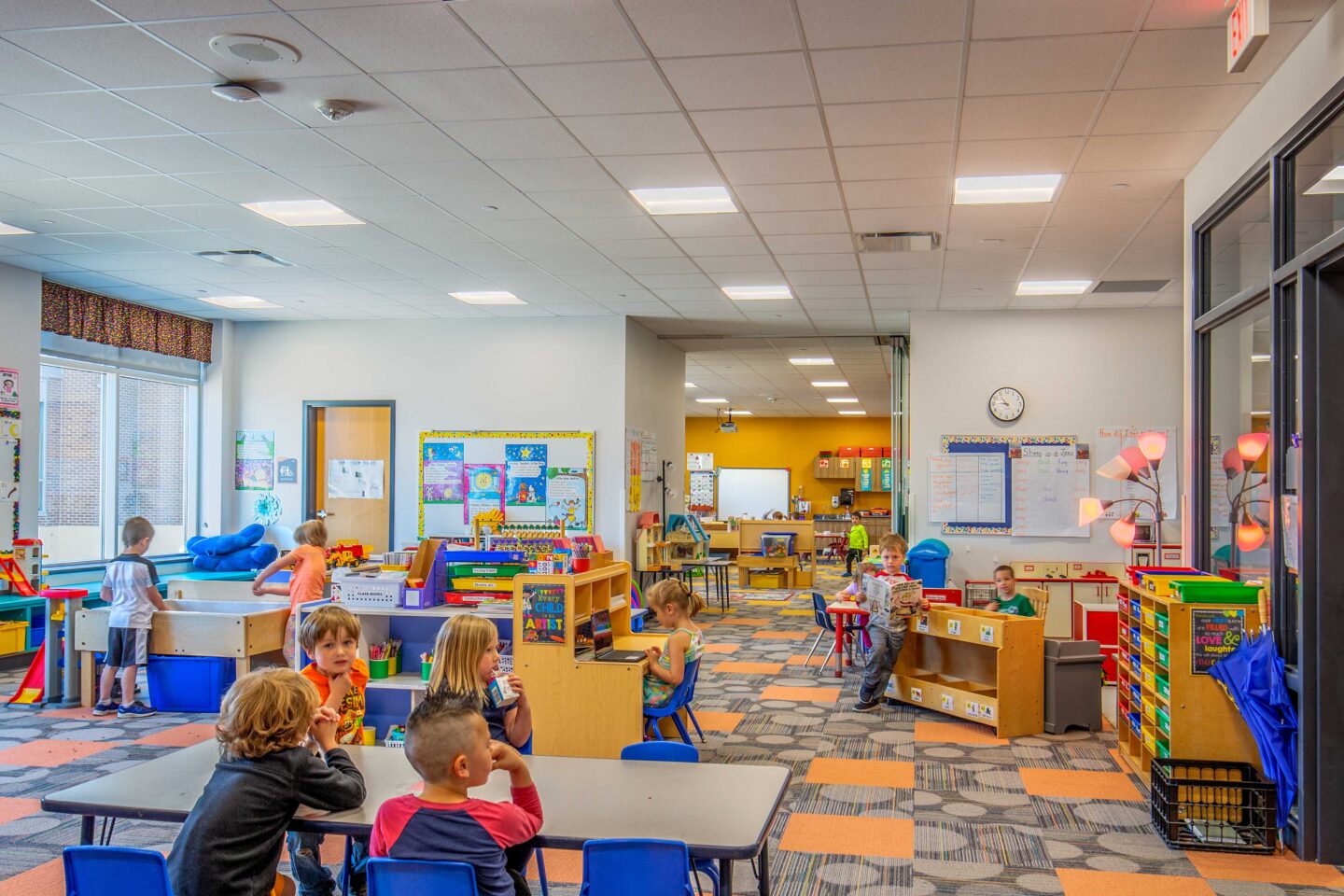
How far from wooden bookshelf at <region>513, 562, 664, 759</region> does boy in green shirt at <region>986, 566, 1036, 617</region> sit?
10.5 feet

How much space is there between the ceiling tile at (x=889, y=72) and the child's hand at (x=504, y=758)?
9.89 ft

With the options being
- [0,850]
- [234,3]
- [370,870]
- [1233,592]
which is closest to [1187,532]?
[1233,592]

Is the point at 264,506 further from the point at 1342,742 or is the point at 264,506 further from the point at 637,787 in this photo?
the point at 1342,742

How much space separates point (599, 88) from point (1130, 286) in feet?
20.5

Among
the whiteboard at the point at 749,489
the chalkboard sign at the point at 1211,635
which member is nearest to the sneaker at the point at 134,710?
the chalkboard sign at the point at 1211,635

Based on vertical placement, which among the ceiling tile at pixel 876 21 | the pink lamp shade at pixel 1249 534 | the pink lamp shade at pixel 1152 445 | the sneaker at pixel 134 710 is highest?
the ceiling tile at pixel 876 21

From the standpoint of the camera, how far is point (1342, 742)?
4180 mm

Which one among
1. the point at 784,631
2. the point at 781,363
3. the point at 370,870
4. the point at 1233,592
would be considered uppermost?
the point at 781,363

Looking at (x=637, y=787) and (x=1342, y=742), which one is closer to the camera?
(x=637, y=787)

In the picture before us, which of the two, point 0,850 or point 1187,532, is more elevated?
point 1187,532

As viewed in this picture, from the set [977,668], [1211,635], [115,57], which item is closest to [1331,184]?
[1211,635]

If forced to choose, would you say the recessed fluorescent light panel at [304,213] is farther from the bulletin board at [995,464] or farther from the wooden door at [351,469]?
the bulletin board at [995,464]

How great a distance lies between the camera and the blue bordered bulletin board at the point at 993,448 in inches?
401

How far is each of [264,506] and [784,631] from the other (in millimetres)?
5838
